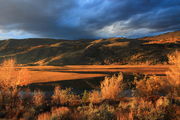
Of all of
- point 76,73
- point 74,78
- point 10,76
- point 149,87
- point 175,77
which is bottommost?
point 74,78

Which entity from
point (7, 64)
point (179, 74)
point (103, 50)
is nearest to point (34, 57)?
point (103, 50)

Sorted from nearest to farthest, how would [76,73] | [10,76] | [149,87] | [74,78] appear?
[10,76] → [149,87] → [74,78] → [76,73]

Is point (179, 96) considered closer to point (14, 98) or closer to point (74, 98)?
point (74, 98)

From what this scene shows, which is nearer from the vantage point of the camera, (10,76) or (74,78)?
(10,76)

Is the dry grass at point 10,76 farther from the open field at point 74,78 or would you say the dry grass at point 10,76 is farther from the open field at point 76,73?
the open field at point 76,73

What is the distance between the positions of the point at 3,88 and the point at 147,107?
30.3 ft

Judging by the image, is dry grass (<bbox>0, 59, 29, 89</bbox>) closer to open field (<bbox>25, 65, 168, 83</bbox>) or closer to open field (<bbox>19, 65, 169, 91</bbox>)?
open field (<bbox>19, 65, 169, 91</bbox>)

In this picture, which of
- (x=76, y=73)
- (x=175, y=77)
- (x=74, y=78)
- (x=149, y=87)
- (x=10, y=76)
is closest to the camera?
(x=10, y=76)

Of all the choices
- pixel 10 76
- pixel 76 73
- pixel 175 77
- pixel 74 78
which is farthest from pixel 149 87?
pixel 76 73

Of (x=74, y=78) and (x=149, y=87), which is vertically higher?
(x=149, y=87)

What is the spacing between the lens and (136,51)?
5300 cm

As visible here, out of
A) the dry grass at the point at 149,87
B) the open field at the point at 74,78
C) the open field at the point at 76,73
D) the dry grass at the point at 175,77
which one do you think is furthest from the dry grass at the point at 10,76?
the dry grass at the point at 175,77

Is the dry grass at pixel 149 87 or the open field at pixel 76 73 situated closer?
the dry grass at pixel 149 87

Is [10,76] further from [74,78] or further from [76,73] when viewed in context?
[76,73]
